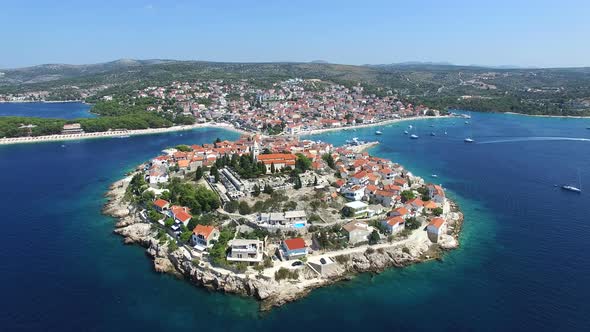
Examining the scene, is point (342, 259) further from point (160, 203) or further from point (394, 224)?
point (160, 203)

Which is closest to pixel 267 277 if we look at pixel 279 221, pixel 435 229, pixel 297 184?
pixel 279 221

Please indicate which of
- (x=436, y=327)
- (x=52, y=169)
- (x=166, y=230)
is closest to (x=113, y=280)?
(x=166, y=230)

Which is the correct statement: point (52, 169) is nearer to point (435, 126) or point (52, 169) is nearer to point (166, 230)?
point (166, 230)

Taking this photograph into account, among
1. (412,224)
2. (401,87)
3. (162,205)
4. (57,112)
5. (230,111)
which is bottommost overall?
(412,224)

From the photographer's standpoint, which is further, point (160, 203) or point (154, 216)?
point (160, 203)

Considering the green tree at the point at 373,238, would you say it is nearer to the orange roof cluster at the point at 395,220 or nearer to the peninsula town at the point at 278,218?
the peninsula town at the point at 278,218

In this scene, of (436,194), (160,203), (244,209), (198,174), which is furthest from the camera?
(198,174)
